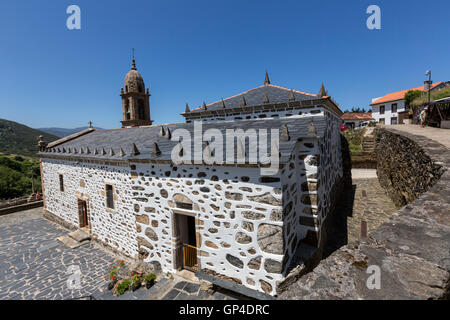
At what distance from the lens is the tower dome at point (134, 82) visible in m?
17.3

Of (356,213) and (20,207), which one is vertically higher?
(356,213)

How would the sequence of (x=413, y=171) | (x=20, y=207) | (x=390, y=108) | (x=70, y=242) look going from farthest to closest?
(x=390, y=108), (x=20, y=207), (x=70, y=242), (x=413, y=171)

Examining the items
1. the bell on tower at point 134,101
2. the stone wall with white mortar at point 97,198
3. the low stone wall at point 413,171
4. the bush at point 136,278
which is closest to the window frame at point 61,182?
the stone wall with white mortar at point 97,198

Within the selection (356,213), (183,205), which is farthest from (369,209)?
Answer: (183,205)

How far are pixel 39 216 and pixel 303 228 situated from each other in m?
18.4

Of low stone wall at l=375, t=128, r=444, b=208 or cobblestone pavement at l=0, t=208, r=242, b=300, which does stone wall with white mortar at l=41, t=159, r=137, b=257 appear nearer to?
cobblestone pavement at l=0, t=208, r=242, b=300

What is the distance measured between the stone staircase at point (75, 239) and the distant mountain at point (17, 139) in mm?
61336

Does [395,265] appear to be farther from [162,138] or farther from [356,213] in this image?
[356,213]

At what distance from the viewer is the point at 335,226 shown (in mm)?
8273

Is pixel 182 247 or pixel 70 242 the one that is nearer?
pixel 182 247

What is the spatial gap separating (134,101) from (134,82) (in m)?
1.66

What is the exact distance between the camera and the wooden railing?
629 centimetres

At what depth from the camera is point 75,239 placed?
10.1 metres
